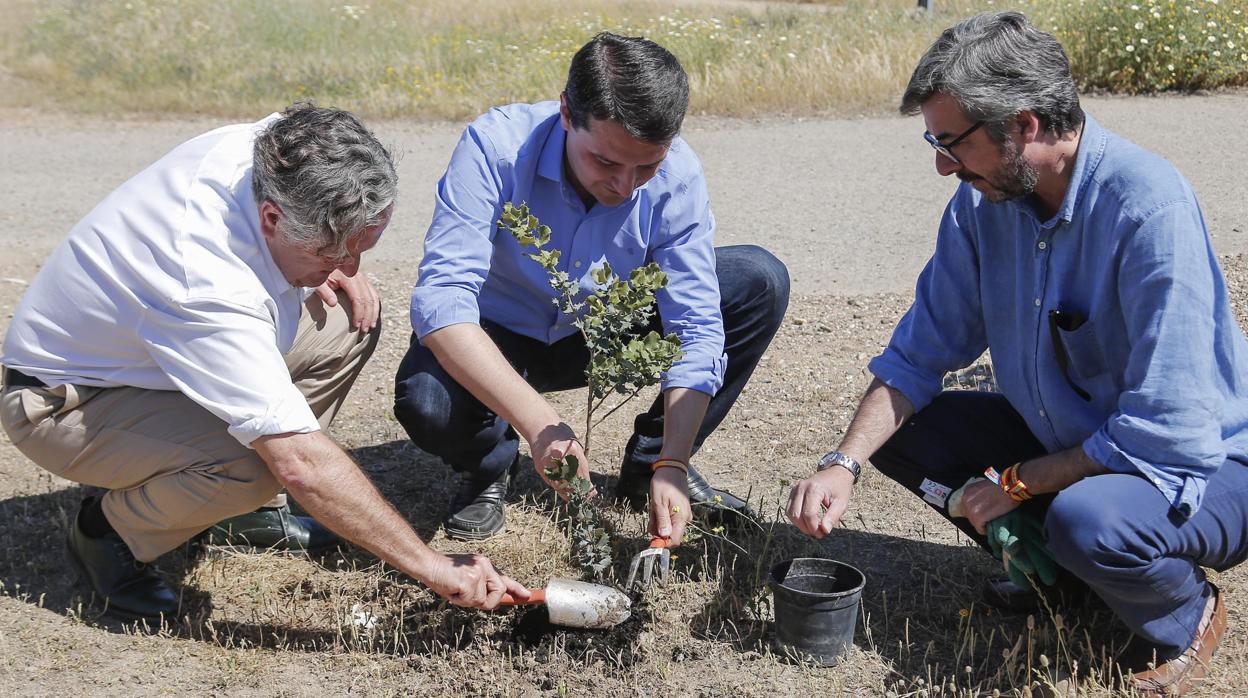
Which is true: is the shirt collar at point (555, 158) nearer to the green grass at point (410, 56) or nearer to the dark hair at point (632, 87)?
the dark hair at point (632, 87)

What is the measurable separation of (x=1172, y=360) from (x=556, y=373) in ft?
6.56

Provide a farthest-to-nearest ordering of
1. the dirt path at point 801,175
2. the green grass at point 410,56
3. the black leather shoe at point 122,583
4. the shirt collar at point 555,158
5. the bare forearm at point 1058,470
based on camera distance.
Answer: the green grass at point 410,56 < the dirt path at point 801,175 < the shirt collar at point 555,158 < the black leather shoe at point 122,583 < the bare forearm at point 1058,470

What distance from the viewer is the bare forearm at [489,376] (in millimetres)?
3217

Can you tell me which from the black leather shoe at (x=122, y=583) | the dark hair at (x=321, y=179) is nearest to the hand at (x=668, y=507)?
the dark hair at (x=321, y=179)

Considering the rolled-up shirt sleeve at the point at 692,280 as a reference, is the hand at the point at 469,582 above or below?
below

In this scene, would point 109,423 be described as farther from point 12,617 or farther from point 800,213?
point 800,213

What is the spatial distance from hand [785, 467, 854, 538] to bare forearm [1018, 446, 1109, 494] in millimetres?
462

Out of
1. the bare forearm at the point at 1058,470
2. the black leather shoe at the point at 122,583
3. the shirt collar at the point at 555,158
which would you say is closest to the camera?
the bare forearm at the point at 1058,470

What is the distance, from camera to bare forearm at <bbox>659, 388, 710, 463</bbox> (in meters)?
3.35

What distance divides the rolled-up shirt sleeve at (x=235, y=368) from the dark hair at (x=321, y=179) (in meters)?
0.27

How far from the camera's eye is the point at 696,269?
3643 mm

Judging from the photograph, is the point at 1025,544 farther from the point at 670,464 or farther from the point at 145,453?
the point at 145,453

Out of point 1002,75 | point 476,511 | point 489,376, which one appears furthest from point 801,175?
point 1002,75

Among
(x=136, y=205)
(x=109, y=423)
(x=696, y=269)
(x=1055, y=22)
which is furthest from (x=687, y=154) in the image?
(x=1055, y=22)
